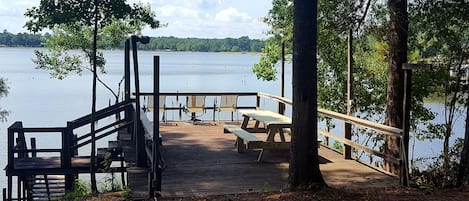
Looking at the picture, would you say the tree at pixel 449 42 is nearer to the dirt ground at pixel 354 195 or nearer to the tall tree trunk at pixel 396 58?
the tall tree trunk at pixel 396 58

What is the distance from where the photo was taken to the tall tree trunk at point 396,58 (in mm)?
8273

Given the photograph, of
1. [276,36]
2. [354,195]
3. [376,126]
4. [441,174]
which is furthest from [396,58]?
[276,36]

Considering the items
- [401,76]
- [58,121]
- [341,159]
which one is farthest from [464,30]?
[58,121]

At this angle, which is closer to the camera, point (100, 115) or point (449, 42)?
point (449, 42)

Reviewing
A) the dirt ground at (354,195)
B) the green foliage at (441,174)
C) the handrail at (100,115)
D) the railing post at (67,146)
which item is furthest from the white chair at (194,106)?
the dirt ground at (354,195)

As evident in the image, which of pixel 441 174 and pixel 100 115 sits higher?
pixel 100 115

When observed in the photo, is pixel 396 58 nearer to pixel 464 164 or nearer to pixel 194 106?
pixel 464 164

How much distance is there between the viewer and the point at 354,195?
5.89 m

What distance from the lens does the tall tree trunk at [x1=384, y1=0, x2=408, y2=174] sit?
8.27 m

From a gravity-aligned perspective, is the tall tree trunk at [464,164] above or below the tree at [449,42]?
below

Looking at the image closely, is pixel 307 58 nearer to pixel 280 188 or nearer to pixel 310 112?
pixel 310 112

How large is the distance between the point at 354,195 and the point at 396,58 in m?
3.15

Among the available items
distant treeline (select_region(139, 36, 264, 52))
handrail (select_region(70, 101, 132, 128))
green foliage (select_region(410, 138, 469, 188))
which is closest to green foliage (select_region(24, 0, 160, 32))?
handrail (select_region(70, 101, 132, 128))

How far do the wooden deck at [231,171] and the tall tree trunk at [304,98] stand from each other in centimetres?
54
